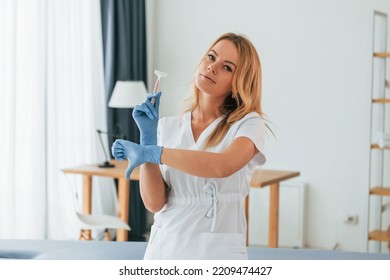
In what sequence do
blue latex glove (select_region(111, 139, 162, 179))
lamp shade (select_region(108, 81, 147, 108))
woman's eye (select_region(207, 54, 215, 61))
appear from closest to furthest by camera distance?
1. blue latex glove (select_region(111, 139, 162, 179))
2. woman's eye (select_region(207, 54, 215, 61))
3. lamp shade (select_region(108, 81, 147, 108))

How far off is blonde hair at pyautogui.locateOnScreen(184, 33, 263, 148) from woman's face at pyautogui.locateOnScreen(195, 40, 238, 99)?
12 millimetres

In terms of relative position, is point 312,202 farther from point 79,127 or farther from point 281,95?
point 79,127

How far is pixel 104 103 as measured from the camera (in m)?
4.26

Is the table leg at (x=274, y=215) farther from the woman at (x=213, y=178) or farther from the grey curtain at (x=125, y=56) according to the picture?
the woman at (x=213, y=178)

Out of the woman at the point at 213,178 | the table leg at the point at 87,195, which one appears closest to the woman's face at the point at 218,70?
the woman at the point at 213,178

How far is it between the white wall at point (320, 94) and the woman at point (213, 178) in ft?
8.37

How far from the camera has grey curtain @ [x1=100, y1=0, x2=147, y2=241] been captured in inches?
166

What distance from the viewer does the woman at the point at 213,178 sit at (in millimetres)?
1372

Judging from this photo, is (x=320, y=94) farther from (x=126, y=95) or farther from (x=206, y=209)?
(x=206, y=209)

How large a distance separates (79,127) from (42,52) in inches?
20.6

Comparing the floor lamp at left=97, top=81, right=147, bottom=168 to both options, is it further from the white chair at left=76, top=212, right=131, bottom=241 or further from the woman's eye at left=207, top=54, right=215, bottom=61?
the woman's eye at left=207, top=54, right=215, bottom=61

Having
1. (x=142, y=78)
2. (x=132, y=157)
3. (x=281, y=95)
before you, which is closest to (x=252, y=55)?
(x=132, y=157)

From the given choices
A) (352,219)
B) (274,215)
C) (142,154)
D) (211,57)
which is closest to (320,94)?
(352,219)

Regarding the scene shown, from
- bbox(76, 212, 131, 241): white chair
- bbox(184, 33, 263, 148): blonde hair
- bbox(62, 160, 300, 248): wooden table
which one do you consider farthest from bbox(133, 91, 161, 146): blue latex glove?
bbox(76, 212, 131, 241): white chair
